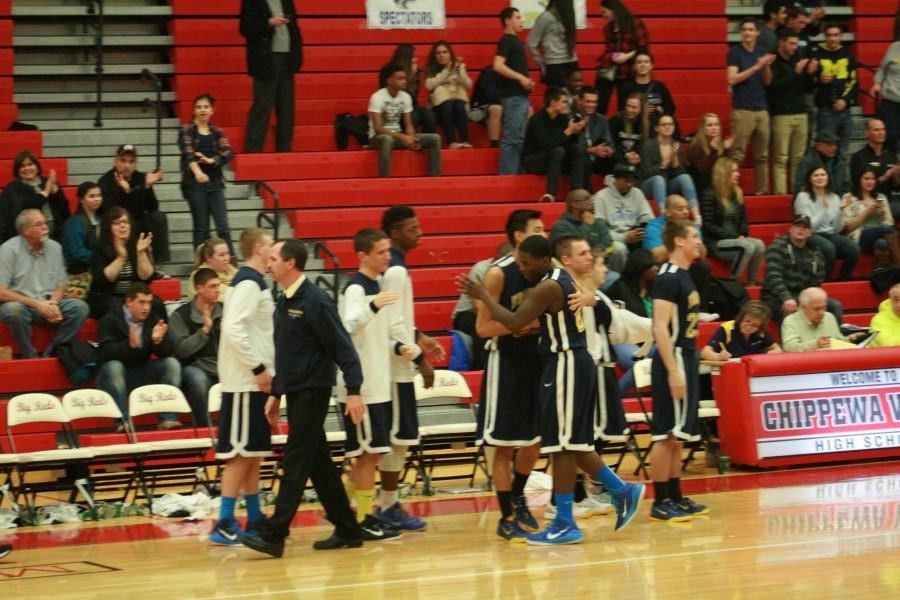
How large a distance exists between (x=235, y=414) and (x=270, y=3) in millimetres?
7133

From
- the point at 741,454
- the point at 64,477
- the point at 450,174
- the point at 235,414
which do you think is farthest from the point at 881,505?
the point at 450,174

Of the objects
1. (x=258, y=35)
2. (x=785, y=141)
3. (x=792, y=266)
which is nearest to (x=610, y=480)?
(x=792, y=266)

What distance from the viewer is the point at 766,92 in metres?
16.4

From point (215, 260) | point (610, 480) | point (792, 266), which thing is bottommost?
point (610, 480)

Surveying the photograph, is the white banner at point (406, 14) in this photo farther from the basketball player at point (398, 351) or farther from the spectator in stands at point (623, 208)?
the basketball player at point (398, 351)

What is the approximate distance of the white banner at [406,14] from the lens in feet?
54.3

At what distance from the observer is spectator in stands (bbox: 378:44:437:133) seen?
49.7 feet

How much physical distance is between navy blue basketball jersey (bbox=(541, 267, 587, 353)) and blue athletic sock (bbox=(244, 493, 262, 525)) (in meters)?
2.09

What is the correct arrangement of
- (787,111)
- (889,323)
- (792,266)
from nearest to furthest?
1. (889,323)
2. (792,266)
3. (787,111)

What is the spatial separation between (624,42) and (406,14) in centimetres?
265

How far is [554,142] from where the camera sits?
1482 cm

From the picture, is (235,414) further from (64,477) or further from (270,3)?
(270,3)

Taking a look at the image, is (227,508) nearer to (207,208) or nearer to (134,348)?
(134,348)

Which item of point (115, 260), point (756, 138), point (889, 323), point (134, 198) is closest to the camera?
point (115, 260)
